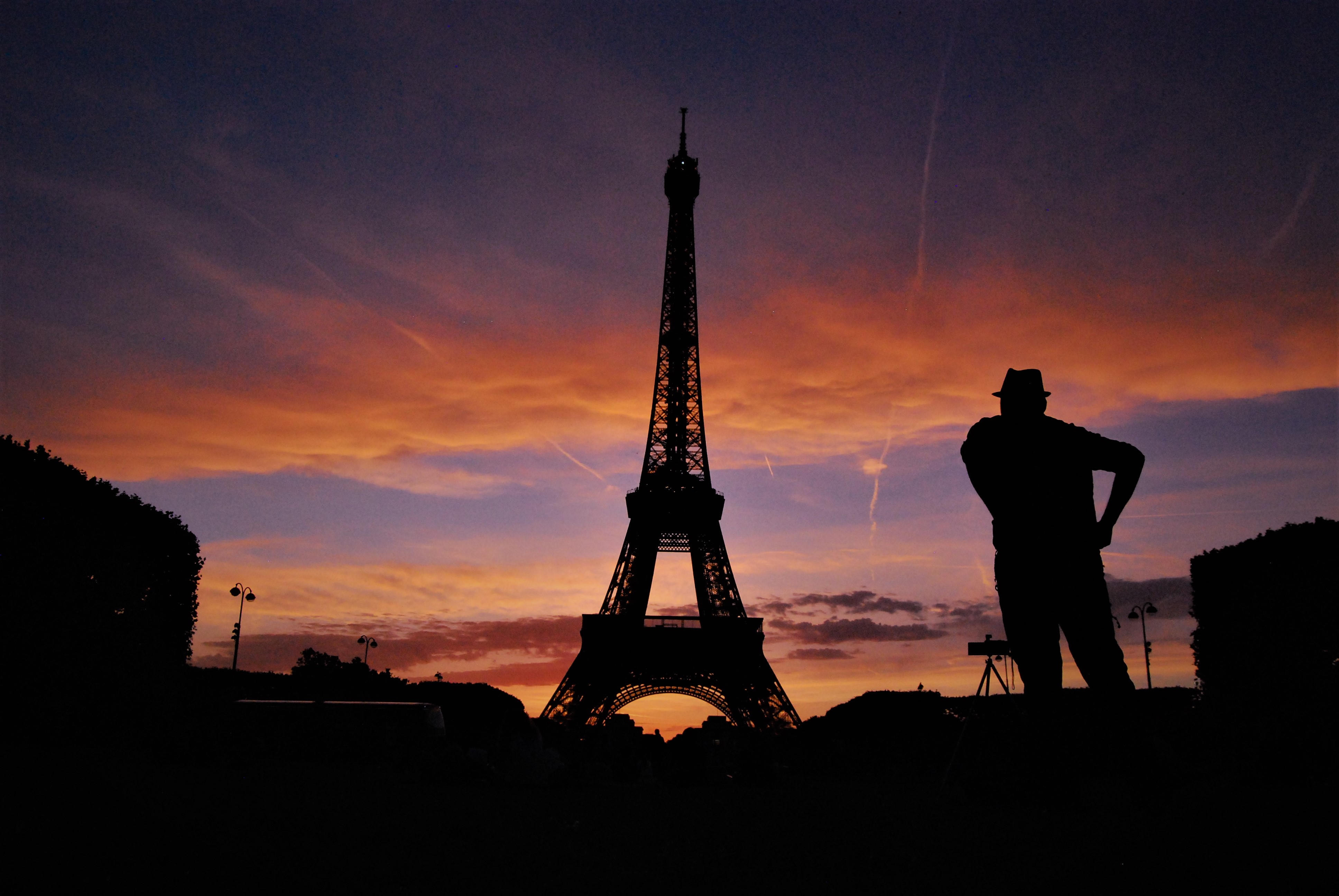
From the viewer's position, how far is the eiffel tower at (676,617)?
146 feet

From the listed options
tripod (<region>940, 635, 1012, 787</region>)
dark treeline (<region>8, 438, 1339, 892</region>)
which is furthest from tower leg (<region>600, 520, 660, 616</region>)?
tripod (<region>940, 635, 1012, 787</region>)

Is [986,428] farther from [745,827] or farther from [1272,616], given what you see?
[1272,616]

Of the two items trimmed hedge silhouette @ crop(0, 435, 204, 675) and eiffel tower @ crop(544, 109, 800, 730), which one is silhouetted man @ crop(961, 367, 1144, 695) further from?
eiffel tower @ crop(544, 109, 800, 730)

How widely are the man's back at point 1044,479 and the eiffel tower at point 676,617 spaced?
3726cm

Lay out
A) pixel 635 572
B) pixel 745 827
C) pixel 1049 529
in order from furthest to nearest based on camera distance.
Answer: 1. pixel 635 572
2. pixel 1049 529
3. pixel 745 827

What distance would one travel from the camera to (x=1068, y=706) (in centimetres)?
782

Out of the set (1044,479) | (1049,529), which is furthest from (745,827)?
(1044,479)

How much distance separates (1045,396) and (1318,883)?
435cm

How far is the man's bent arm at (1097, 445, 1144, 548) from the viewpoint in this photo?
7.21 m

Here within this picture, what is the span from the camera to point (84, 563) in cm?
2712

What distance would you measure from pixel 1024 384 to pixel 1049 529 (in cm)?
130

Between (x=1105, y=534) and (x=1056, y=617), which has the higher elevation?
(x=1105, y=534)

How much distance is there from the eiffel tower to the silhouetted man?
37.1m

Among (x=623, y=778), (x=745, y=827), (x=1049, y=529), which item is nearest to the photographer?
(x=745, y=827)
